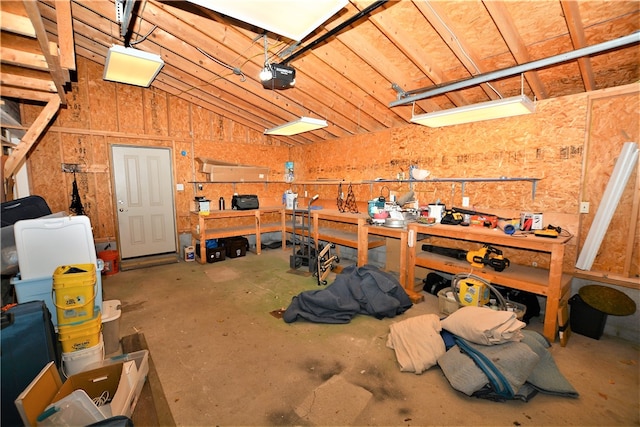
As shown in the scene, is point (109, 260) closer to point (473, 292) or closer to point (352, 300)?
point (352, 300)

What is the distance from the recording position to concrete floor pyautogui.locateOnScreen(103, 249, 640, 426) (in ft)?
5.94

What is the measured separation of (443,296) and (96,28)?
17.9ft

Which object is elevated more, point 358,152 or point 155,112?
point 155,112

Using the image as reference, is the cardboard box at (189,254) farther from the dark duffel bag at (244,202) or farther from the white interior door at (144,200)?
the dark duffel bag at (244,202)

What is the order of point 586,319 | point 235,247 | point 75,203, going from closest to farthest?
point 586,319 → point 75,203 → point 235,247

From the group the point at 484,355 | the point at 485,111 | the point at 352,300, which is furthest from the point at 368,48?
the point at 484,355

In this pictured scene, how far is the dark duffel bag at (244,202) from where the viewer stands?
5.80 metres

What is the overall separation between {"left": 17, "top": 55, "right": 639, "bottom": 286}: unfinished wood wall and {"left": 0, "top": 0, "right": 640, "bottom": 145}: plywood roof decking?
383 mm

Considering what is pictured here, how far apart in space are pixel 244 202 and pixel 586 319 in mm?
5444

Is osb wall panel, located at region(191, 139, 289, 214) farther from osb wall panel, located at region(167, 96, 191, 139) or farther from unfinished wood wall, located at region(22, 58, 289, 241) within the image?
osb wall panel, located at region(167, 96, 191, 139)

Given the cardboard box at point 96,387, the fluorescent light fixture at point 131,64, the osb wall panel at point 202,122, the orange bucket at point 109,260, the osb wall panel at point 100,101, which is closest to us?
A: the cardboard box at point 96,387

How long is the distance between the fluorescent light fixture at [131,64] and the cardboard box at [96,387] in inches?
107

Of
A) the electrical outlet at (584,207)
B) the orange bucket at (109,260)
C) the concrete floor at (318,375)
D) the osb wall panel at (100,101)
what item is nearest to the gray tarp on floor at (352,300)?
the concrete floor at (318,375)

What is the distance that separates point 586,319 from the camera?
2.75 meters
